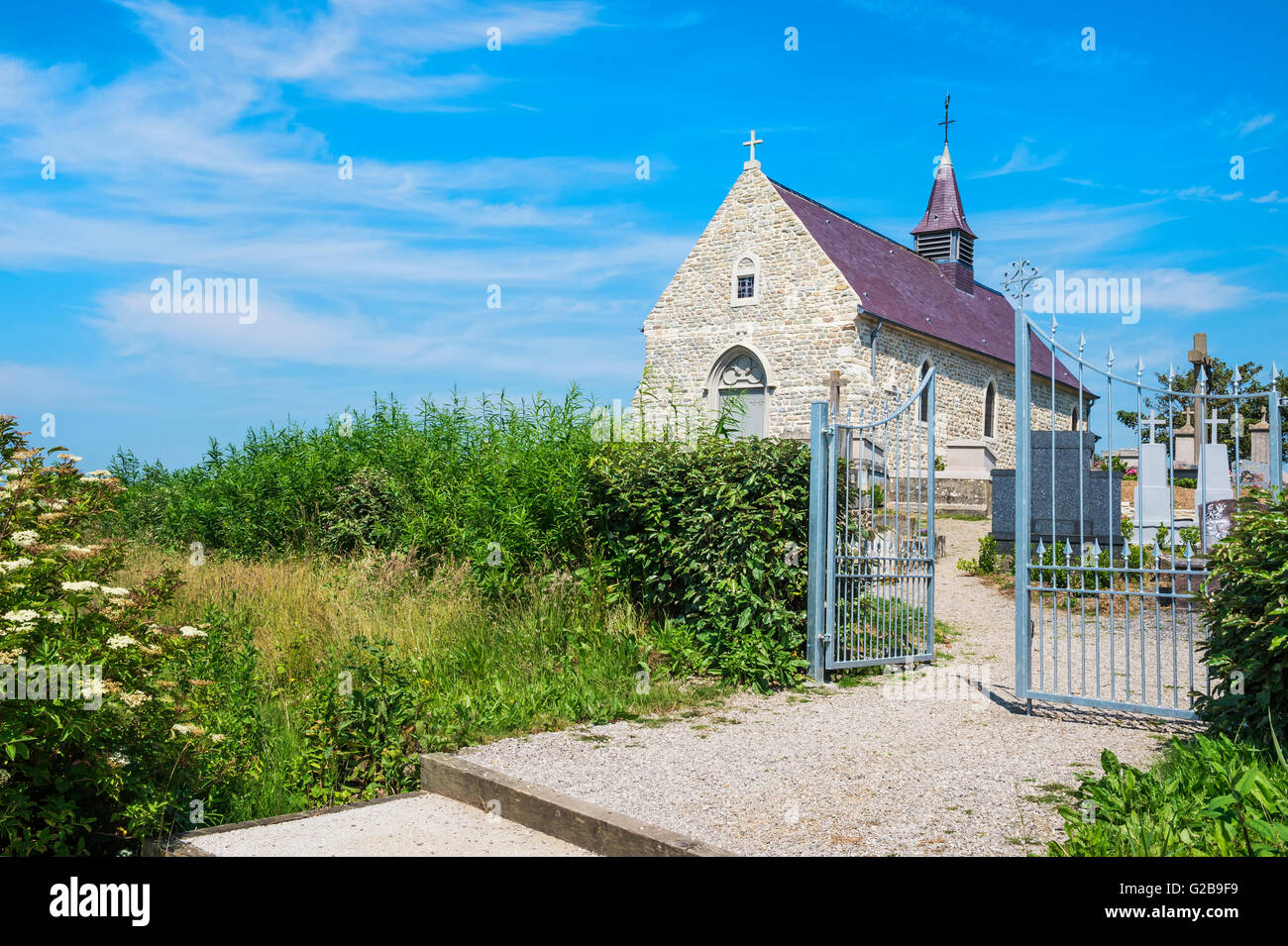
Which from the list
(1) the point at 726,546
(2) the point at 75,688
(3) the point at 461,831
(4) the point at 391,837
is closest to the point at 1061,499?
(1) the point at 726,546

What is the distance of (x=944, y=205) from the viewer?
3378 cm

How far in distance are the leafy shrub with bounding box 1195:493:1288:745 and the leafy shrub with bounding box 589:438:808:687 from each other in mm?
3257

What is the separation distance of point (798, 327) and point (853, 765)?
20.1 meters

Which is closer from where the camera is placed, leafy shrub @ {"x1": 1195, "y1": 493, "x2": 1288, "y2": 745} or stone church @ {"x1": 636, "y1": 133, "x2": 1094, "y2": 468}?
leafy shrub @ {"x1": 1195, "y1": 493, "x2": 1288, "y2": 745}

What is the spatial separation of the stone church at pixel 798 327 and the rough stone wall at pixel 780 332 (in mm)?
29

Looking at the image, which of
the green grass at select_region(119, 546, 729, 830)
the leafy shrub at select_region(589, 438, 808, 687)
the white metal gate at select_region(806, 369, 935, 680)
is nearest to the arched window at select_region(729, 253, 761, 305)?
the white metal gate at select_region(806, 369, 935, 680)

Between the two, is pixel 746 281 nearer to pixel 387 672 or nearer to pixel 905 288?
pixel 905 288

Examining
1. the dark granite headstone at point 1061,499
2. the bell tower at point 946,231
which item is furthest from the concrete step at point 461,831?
the bell tower at point 946,231

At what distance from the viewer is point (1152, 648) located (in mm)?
9211

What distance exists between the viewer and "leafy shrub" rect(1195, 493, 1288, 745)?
4.56m

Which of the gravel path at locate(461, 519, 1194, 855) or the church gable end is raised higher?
the church gable end

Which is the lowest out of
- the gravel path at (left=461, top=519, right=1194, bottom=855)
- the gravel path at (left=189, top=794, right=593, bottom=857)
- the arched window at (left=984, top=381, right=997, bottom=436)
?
the gravel path at (left=189, top=794, right=593, bottom=857)

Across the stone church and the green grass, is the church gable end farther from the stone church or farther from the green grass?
the green grass
